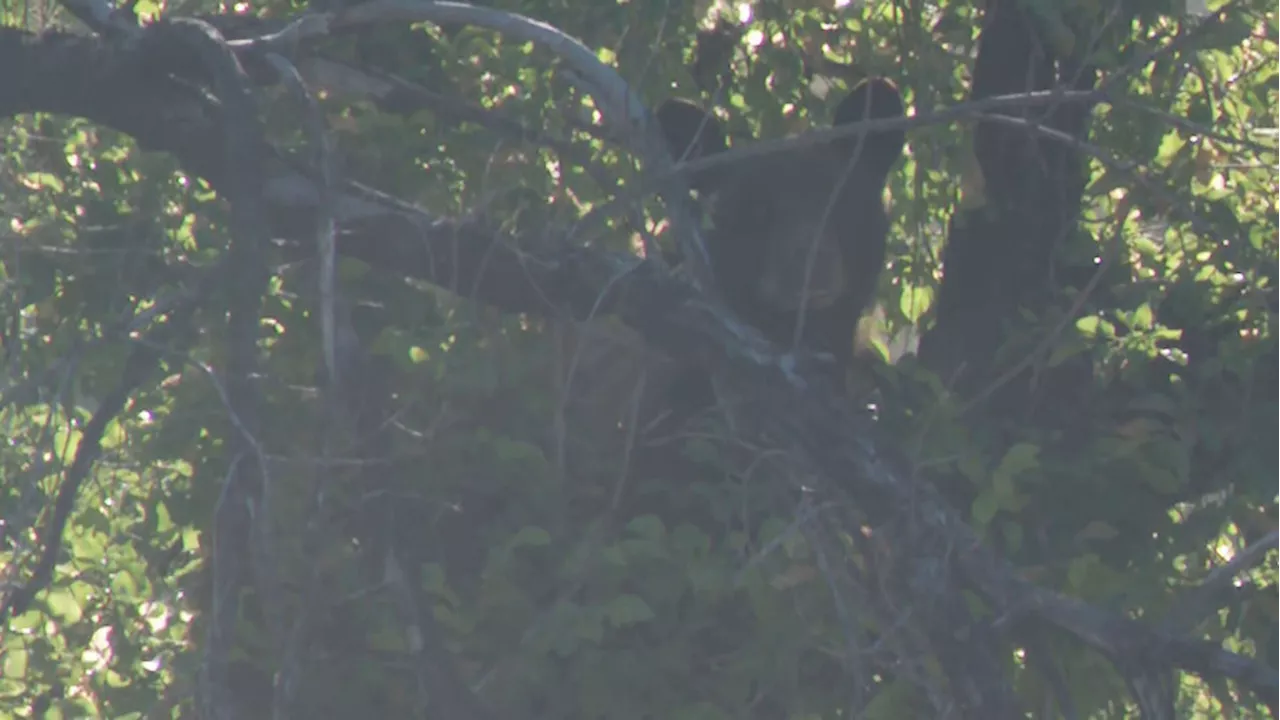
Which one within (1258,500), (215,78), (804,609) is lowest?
(804,609)

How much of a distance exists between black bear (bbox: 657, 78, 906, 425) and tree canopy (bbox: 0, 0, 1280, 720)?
1.42 ft

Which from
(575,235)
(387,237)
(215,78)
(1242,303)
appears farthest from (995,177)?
(215,78)

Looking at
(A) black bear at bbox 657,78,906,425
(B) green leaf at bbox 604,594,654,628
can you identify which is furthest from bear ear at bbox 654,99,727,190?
(B) green leaf at bbox 604,594,654,628

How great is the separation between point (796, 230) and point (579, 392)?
4.45ft

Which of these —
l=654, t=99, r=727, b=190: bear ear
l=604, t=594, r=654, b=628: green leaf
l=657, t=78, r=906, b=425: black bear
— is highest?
l=654, t=99, r=727, b=190: bear ear

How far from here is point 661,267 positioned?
335 centimetres

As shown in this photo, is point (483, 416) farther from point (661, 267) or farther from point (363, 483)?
point (661, 267)

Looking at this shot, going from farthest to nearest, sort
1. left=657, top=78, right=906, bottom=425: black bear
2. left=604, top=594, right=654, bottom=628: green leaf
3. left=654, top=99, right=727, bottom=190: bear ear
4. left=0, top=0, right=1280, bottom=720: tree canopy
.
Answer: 1. left=657, top=78, right=906, bottom=425: black bear
2. left=654, top=99, right=727, bottom=190: bear ear
3. left=604, top=594, right=654, bottom=628: green leaf
4. left=0, top=0, right=1280, bottom=720: tree canopy

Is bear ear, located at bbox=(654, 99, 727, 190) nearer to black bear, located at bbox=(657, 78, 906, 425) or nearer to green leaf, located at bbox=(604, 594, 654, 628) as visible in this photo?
black bear, located at bbox=(657, 78, 906, 425)

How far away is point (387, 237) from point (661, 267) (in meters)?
0.53

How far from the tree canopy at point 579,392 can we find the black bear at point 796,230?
0.43 metres

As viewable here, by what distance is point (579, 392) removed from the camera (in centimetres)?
409

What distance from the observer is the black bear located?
16.3 ft

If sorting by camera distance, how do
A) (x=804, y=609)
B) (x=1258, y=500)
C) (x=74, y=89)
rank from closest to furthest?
(x=74, y=89) → (x=804, y=609) → (x=1258, y=500)
